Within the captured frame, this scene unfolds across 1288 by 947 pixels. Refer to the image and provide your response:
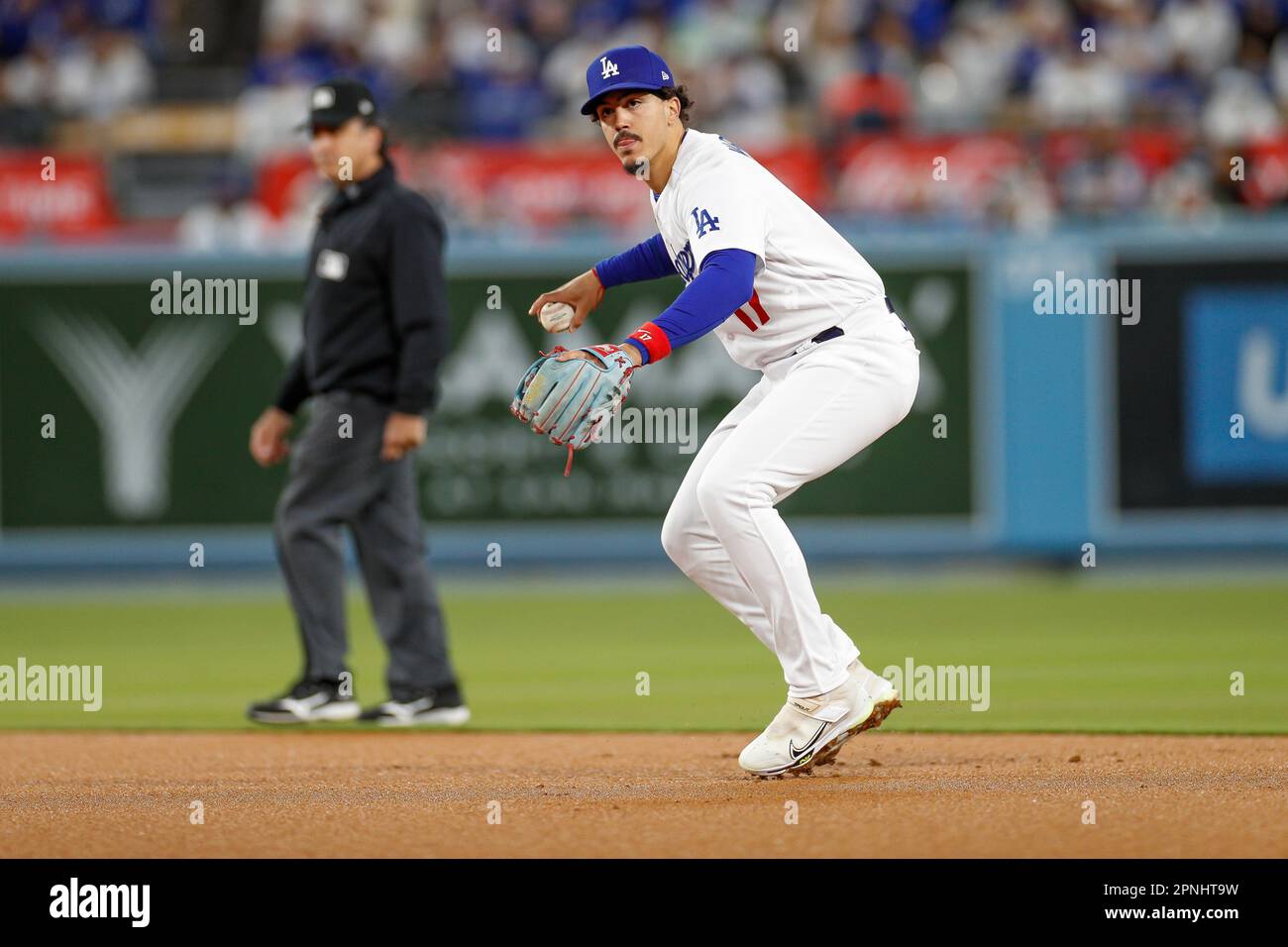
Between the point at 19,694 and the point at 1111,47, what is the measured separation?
1148cm

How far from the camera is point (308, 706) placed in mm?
7031

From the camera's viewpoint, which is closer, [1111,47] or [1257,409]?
[1257,409]

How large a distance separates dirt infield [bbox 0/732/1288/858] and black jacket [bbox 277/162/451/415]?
54.3 inches

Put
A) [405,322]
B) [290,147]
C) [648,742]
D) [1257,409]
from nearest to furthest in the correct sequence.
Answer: [648,742] → [405,322] → [1257,409] → [290,147]

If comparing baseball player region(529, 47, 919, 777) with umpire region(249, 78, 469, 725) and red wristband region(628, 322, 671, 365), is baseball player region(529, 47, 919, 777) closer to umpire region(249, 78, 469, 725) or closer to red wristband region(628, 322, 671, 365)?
red wristband region(628, 322, 671, 365)

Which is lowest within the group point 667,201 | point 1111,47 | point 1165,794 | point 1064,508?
point 1165,794

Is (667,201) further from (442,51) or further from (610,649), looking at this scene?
(442,51)

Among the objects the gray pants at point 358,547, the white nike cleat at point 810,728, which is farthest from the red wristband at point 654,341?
the gray pants at point 358,547

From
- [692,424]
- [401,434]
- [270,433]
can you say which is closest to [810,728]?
[401,434]

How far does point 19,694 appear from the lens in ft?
27.1

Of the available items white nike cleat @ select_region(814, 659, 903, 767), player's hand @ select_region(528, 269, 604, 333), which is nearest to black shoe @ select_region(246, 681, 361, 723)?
player's hand @ select_region(528, 269, 604, 333)

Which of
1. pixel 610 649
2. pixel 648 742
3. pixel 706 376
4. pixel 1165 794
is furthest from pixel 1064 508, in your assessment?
pixel 1165 794

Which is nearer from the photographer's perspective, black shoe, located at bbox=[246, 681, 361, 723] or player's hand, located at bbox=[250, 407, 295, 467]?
black shoe, located at bbox=[246, 681, 361, 723]

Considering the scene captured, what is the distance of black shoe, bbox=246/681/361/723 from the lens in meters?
6.97
